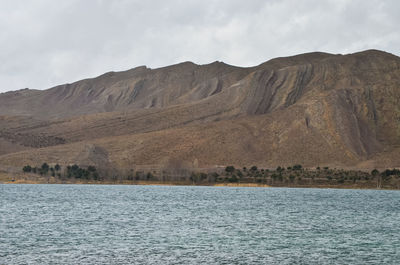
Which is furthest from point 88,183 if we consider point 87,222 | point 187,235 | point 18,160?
point 187,235

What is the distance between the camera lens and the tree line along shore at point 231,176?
16700 cm

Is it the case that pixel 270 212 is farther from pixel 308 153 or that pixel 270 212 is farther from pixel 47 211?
pixel 308 153

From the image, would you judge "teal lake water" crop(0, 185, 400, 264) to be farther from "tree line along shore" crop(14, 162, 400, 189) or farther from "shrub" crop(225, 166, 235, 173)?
"shrub" crop(225, 166, 235, 173)

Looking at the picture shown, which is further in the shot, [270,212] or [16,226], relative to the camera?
[270,212]

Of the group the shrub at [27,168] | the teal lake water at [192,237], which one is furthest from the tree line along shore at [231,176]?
the teal lake water at [192,237]

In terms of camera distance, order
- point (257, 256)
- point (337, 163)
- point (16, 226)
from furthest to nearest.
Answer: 1. point (337, 163)
2. point (16, 226)
3. point (257, 256)

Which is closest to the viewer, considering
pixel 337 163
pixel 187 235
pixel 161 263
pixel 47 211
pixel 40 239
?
pixel 161 263

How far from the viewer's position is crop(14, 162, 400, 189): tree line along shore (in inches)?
6575

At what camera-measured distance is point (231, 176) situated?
179 metres

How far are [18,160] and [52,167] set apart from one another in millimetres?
14289

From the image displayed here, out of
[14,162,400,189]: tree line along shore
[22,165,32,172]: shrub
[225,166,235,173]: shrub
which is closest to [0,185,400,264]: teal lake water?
[14,162,400,189]: tree line along shore

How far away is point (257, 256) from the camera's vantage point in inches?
1439

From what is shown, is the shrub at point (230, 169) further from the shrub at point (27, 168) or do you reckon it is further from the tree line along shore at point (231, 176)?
the shrub at point (27, 168)

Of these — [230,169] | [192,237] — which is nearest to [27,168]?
[230,169]
